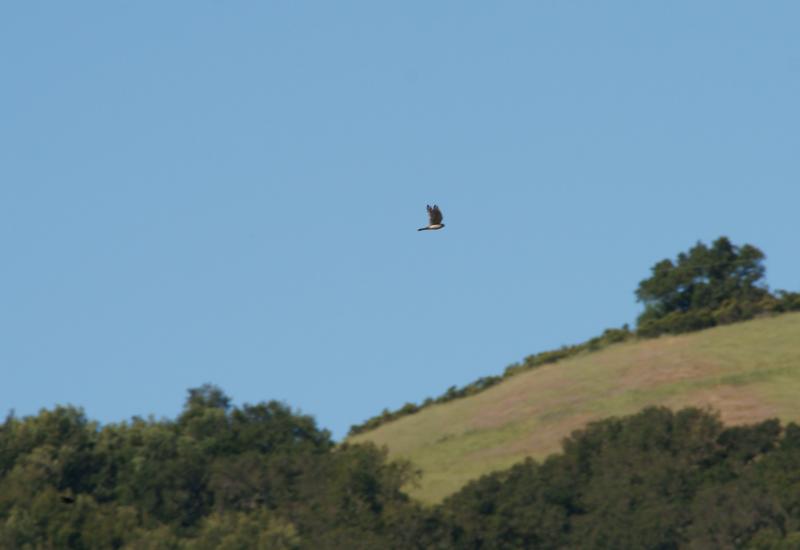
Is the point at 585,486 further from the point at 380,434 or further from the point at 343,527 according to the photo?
the point at 380,434

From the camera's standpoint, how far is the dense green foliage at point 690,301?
146m

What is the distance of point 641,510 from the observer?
359 ft

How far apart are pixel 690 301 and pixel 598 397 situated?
111 ft

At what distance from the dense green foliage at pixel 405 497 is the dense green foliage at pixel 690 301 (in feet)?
61.0

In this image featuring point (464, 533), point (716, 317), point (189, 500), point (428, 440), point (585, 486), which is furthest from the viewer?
point (716, 317)

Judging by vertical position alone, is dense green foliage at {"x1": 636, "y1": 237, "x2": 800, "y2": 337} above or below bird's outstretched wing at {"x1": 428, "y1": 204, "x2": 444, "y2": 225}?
above

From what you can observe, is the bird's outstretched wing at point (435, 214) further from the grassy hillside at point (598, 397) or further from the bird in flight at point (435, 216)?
the grassy hillside at point (598, 397)

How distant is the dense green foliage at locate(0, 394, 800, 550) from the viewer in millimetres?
105688

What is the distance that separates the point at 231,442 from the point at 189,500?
12.6 m

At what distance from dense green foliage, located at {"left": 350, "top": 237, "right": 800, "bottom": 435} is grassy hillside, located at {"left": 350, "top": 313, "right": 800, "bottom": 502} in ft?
6.72

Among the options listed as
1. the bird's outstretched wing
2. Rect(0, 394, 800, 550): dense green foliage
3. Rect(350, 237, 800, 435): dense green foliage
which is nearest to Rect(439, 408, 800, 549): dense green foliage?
Rect(0, 394, 800, 550): dense green foliage

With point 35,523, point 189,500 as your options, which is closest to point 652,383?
point 189,500

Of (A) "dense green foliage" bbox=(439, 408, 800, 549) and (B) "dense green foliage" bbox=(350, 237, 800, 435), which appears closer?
(A) "dense green foliage" bbox=(439, 408, 800, 549)

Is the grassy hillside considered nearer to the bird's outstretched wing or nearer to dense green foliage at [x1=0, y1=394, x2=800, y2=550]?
dense green foliage at [x1=0, y1=394, x2=800, y2=550]
